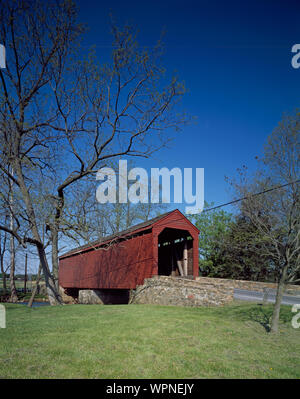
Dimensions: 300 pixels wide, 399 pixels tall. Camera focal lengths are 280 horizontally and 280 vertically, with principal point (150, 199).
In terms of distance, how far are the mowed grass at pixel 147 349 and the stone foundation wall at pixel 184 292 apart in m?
3.16

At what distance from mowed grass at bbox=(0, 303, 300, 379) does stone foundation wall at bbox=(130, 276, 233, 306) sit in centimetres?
316

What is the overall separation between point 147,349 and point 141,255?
9.25 meters

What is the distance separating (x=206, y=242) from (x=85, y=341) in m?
22.0

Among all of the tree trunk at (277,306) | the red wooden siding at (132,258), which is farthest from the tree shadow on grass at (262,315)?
the red wooden siding at (132,258)

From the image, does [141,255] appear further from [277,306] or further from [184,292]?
[277,306]

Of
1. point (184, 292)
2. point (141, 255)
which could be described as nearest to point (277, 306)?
point (184, 292)

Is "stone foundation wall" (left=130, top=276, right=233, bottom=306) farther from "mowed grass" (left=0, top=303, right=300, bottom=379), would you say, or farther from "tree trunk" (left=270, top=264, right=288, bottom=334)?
"tree trunk" (left=270, top=264, right=288, bottom=334)

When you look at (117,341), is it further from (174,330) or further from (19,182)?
(19,182)

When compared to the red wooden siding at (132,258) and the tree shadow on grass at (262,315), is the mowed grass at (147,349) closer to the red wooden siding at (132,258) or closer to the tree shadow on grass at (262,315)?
the tree shadow on grass at (262,315)

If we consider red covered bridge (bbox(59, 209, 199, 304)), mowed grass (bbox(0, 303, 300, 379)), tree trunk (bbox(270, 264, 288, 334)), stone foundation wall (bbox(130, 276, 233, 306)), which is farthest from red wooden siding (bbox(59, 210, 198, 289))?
Answer: tree trunk (bbox(270, 264, 288, 334))

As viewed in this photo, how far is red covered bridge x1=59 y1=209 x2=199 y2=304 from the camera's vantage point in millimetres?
13562

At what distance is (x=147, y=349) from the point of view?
474 cm
